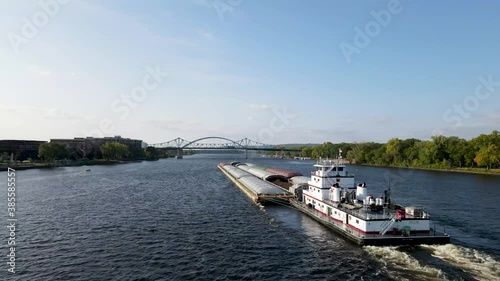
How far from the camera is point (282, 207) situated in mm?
56531

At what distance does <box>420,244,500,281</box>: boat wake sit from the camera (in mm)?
27078

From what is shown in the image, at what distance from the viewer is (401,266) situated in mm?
28766

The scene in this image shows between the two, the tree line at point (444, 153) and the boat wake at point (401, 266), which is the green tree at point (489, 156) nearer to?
the tree line at point (444, 153)

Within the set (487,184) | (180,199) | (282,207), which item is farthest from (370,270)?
(487,184)

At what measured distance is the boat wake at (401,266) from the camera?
26578mm

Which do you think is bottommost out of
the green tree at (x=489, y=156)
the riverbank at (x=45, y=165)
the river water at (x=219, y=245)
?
the river water at (x=219, y=245)

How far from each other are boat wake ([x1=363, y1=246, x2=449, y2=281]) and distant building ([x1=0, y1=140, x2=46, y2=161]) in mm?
178272

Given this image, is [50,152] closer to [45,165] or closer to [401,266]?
[45,165]

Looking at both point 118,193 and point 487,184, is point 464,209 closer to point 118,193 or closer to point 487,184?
point 487,184

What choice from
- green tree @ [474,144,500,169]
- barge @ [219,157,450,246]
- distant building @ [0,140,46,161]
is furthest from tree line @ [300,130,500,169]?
distant building @ [0,140,46,161]

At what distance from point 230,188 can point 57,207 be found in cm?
3710

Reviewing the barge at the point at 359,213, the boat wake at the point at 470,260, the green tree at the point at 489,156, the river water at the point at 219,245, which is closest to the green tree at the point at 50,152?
the river water at the point at 219,245

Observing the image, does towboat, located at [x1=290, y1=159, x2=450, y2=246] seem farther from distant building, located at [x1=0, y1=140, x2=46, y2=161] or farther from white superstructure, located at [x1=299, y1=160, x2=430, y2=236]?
distant building, located at [x1=0, y1=140, x2=46, y2=161]

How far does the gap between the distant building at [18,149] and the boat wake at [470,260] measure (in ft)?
597
